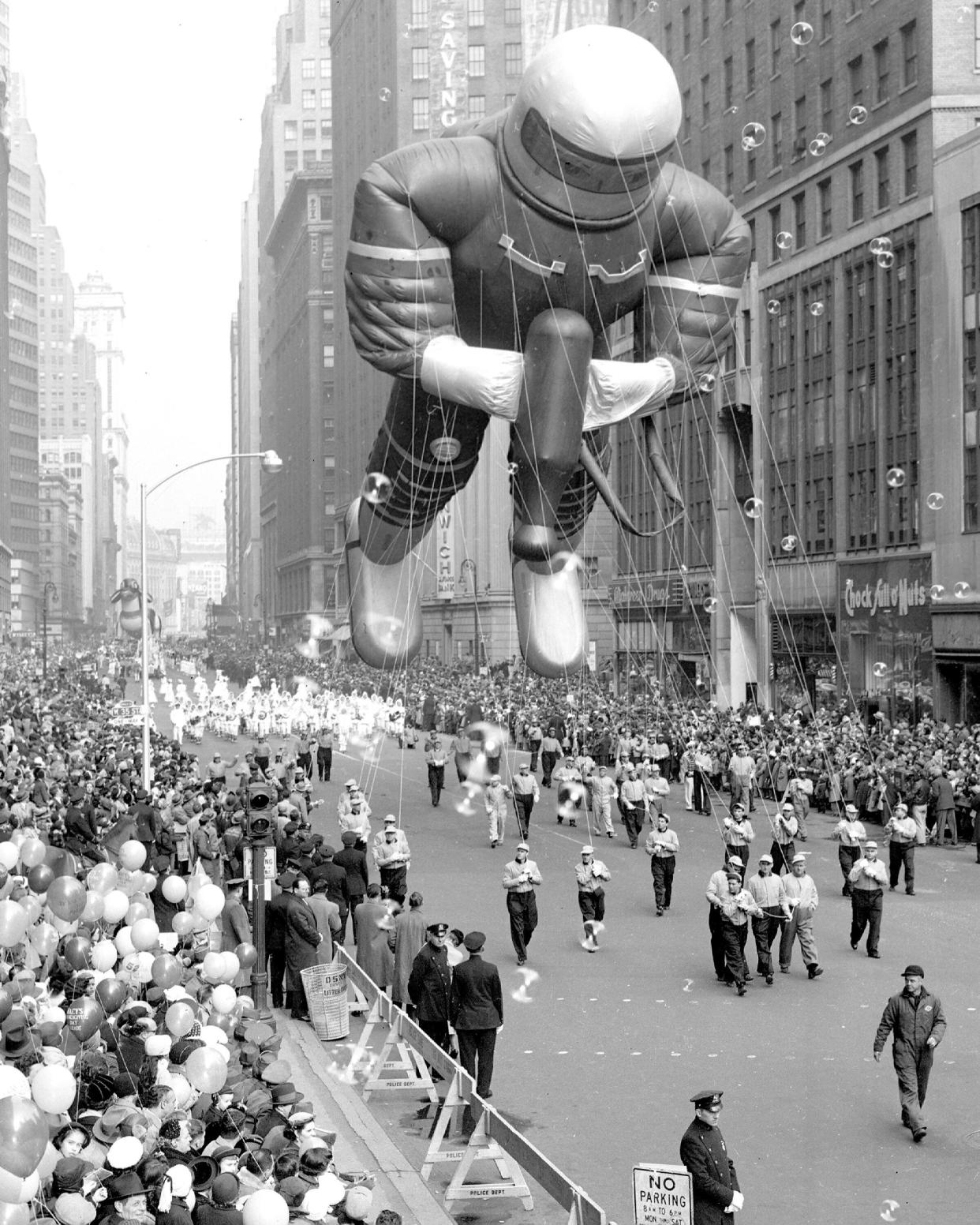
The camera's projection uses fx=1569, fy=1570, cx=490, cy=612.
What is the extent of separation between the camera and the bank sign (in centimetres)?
4012

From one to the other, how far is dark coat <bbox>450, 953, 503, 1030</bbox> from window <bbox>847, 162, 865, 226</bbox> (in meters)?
36.6

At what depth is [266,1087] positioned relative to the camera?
794 cm

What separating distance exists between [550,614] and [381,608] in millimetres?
1588

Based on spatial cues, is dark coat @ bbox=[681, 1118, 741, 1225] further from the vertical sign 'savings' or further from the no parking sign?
the vertical sign 'savings'

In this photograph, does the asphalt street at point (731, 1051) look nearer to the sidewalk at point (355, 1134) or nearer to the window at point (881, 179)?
the sidewalk at point (355, 1134)

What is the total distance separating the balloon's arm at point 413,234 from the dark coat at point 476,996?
4.11m

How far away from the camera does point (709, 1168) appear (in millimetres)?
7508

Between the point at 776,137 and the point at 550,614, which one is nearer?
the point at 550,614

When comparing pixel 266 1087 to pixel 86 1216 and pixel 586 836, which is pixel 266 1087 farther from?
pixel 586 836

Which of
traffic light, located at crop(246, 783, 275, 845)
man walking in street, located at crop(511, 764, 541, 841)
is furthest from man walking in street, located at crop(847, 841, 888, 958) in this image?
man walking in street, located at crop(511, 764, 541, 841)

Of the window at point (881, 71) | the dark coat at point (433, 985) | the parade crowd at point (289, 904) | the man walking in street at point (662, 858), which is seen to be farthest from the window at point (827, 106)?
the dark coat at point (433, 985)

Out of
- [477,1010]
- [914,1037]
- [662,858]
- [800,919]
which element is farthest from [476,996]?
[662,858]

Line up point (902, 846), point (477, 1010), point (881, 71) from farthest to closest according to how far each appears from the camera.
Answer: point (881, 71), point (902, 846), point (477, 1010)

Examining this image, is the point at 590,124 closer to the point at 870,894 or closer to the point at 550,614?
the point at 550,614
